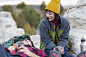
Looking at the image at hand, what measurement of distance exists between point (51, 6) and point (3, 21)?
8.98 feet

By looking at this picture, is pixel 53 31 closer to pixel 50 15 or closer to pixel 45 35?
pixel 45 35

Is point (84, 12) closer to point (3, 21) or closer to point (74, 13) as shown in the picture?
point (74, 13)

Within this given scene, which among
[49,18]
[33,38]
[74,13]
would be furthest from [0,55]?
[33,38]

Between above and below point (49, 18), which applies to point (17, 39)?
below

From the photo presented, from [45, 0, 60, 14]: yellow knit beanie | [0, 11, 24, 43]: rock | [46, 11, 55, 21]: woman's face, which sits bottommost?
[0, 11, 24, 43]: rock

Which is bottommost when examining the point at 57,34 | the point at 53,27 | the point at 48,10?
the point at 57,34

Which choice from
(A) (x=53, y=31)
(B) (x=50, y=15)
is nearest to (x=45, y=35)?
(A) (x=53, y=31)

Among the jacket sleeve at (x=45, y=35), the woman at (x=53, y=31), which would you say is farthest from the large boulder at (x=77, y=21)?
the jacket sleeve at (x=45, y=35)

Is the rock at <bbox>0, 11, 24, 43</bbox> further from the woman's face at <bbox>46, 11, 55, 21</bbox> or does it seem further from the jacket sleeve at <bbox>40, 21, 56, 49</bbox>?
the woman's face at <bbox>46, 11, 55, 21</bbox>

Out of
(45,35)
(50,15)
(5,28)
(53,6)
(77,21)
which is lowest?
(5,28)

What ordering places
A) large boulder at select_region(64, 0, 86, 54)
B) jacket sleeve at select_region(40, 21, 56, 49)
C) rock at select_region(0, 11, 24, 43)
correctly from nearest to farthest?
jacket sleeve at select_region(40, 21, 56, 49) → large boulder at select_region(64, 0, 86, 54) → rock at select_region(0, 11, 24, 43)

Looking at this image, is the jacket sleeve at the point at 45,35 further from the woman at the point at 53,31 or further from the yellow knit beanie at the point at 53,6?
the yellow knit beanie at the point at 53,6

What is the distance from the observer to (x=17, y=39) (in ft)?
6.73

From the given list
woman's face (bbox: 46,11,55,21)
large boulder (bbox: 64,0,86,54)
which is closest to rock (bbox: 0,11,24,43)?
large boulder (bbox: 64,0,86,54)
